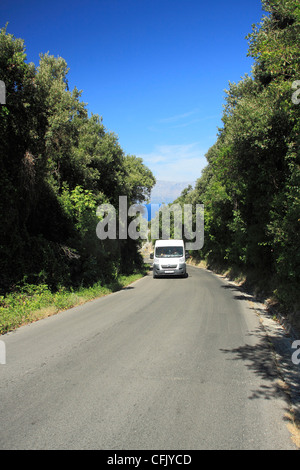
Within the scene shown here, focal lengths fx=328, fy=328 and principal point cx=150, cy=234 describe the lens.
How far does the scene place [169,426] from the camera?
130 inches

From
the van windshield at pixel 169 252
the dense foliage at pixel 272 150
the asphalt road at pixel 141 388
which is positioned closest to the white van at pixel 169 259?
the van windshield at pixel 169 252

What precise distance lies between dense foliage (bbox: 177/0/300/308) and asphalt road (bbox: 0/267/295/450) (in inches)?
116

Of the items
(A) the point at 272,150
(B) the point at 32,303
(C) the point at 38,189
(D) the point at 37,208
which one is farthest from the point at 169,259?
(B) the point at 32,303

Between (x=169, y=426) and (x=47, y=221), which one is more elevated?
(x=47, y=221)

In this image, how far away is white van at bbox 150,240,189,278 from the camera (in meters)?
21.0

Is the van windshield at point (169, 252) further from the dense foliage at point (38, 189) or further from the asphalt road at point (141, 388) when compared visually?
→ the asphalt road at point (141, 388)

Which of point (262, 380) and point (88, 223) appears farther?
point (88, 223)

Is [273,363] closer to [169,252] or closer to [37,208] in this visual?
[37,208]

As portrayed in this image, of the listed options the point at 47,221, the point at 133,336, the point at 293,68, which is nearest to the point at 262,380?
the point at 133,336

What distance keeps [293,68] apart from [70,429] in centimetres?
903

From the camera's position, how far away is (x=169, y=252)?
69.9 ft

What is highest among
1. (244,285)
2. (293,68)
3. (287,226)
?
(293,68)

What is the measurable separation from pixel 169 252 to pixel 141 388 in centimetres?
1716
